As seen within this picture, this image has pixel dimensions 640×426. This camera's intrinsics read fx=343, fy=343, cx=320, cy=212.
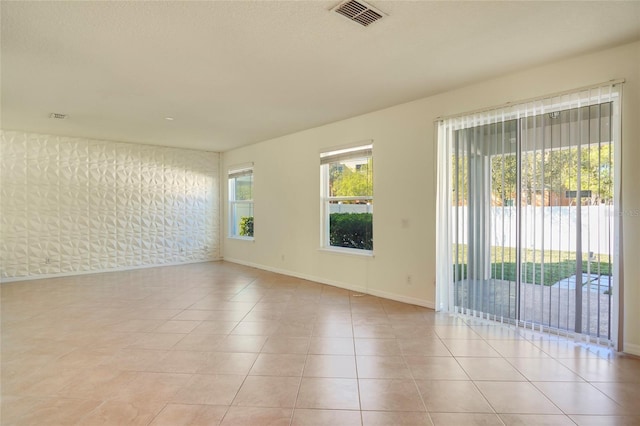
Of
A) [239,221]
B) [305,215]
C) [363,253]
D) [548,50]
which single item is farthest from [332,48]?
[239,221]

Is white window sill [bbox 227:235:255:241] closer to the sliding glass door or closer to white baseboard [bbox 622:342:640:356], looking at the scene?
the sliding glass door

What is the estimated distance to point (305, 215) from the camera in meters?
5.77

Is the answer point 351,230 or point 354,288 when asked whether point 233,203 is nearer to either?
point 351,230

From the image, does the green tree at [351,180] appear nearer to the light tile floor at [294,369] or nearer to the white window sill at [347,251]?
the white window sill at [347,251]

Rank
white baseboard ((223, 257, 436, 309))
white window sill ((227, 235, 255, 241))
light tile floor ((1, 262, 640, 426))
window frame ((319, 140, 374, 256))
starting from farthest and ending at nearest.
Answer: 1. white window sill ((227, 235, 255, 241))
2. window frame ((319, 140, 374, 256))
3. white baseboard ((223, 257, 436, 309))
4. light tile floor ((1, 262, 640, 426))

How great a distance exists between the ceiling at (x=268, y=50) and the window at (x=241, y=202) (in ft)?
9.67

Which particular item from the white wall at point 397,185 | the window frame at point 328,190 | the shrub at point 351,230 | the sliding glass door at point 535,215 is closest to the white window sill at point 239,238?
the white wall at point 397,185

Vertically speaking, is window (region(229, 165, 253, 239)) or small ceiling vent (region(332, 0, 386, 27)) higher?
small ceiling vent (region(332, 0, 386, 27))

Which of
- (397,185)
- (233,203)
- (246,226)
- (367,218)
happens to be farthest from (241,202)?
(397,185)

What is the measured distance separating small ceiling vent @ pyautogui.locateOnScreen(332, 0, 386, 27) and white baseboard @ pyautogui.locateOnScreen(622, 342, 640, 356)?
10.4 ft

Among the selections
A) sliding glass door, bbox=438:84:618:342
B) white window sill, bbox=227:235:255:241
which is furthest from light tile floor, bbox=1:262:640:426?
white window sill, bbox=227:235:255:241

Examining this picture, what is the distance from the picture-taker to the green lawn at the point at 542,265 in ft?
9.53

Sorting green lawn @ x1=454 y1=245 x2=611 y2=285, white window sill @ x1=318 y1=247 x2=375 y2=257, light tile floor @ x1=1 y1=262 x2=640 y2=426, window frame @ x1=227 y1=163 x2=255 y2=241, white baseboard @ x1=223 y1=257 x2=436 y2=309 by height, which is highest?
window frame @ x1=227 y1=163 x2=255 y2=241

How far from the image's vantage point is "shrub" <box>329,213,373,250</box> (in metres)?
4.99
